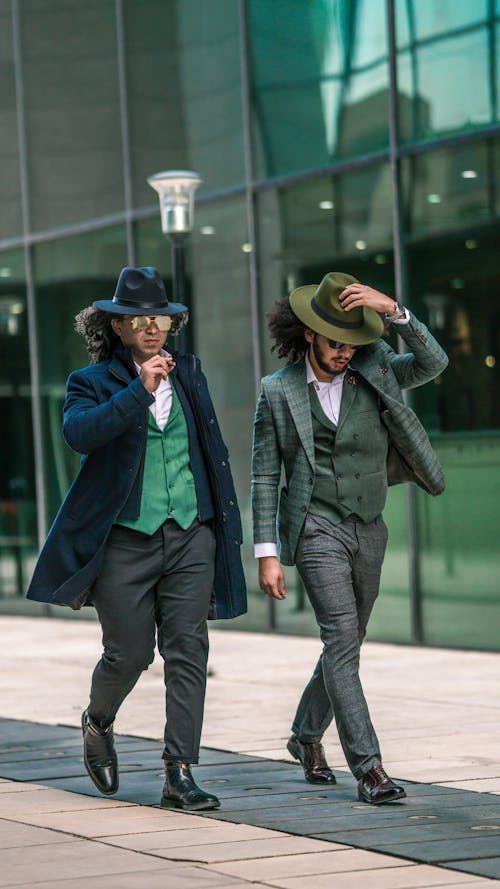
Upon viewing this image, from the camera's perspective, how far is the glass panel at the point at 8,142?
642 inches

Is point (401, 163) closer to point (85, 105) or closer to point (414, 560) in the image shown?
point (414, 560)

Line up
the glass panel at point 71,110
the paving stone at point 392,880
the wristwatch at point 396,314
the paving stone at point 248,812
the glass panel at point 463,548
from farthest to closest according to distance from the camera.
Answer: the glass panel at point 71,110 < the glass panel at point 463,548 < the wristwatch at point 396,314 < the paving stone at point 248,812 < the paving stone at point 392,880

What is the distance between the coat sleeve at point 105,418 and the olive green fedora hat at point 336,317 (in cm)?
72

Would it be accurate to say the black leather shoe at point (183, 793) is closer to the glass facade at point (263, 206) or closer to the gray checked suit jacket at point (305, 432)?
the gray checked suit jacket at point (305, 432)

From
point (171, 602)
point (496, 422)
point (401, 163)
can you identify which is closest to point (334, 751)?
point (171, 602)

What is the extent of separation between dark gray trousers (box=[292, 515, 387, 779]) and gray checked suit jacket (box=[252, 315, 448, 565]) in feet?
0.35

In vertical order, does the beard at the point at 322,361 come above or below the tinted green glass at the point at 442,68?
below

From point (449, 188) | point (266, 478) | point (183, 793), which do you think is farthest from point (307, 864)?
point (449, 188)

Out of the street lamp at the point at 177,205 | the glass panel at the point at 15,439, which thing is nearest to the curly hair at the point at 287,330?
the street lamp at the point at 177,205

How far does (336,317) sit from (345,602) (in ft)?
3.38

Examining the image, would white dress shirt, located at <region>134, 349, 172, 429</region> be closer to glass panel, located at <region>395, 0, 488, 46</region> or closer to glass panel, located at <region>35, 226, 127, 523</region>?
glass panel, located at <region>395, 0, 488, 46</region>

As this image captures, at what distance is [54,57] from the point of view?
51.5 feet

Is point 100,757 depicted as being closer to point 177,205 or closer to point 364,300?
point 364,300

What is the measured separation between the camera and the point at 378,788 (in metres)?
6.02
